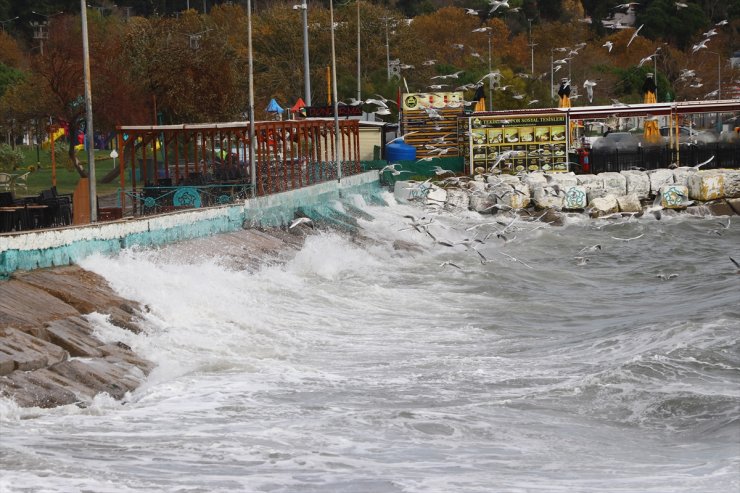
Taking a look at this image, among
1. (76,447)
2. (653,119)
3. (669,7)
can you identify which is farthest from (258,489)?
(669,7)

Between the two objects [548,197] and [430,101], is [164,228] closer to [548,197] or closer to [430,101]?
[548,197]

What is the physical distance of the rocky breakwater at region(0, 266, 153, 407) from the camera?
52.4ft

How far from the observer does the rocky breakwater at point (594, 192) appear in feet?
178

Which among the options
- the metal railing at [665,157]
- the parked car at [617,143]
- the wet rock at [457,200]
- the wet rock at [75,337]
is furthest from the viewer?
the parked car at [617,143]

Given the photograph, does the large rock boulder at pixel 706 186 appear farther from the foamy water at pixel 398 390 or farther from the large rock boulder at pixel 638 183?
the foamy water at pixel 398 390

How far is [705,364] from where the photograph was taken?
19.5m

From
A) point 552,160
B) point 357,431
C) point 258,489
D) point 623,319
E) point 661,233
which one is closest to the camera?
point 258,489

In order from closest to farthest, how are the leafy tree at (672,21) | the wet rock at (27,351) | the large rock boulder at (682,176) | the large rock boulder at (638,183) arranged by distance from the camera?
the wet rock at (27,351) → the large rock boulder at (638,183) → the large rock boulder at (682,176) → the leafy tree at (672,21)

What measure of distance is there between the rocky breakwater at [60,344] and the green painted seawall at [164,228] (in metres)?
0.37

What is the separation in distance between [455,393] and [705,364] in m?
4.24

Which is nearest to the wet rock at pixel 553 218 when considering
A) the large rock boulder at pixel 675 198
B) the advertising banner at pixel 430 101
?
the large rock boulder at pixel 675 198

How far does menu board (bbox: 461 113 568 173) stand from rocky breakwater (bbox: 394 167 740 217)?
1.77 metres

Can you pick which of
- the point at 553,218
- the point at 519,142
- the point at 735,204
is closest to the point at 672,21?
the point at 519,142

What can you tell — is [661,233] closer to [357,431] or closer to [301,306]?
[301,306]
